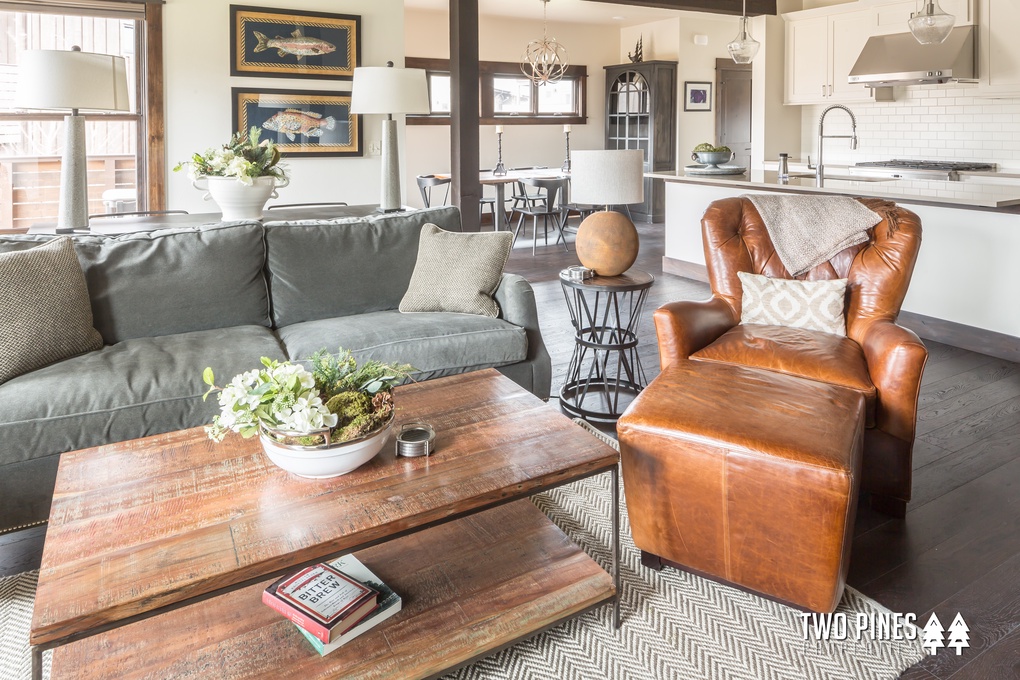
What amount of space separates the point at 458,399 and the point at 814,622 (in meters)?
1.12

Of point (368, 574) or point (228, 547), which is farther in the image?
point (368, 574)

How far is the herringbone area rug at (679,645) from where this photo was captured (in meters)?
1.76

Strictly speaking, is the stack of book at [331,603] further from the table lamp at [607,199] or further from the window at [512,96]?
the window at [512,96]

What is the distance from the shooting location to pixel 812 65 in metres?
7.70

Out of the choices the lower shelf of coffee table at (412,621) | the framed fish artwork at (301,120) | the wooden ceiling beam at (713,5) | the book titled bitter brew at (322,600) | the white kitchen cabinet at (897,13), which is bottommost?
the lower shelf of coffee table at (412,621)

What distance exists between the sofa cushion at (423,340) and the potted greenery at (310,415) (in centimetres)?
98

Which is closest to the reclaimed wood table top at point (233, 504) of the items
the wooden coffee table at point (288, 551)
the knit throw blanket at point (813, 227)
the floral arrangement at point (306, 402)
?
the wooden coffee table at point (288, 551)

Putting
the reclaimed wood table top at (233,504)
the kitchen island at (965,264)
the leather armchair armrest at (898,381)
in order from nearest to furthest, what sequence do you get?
1. the reclaimed wood table top at (233,504)
2. the leather armchair armrest at (898,381)
3. the kitchen island at (965,264)

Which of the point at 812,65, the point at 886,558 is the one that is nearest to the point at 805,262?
the point at 886,558

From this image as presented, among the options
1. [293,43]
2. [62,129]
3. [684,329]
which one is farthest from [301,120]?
[684,329]

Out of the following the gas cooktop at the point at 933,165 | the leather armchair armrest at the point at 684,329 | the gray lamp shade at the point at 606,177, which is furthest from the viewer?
the gas cooktop at the point at 933,165

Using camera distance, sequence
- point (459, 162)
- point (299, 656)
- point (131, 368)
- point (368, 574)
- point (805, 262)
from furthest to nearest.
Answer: point (459, 162) → point (805, 262) → point (131, 368) → point (368, 574) → point (299, 656)

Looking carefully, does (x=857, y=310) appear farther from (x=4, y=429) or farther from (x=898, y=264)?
(x=4, y=429)

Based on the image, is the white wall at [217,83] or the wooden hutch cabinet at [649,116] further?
the wooden hutch cabinet at [649,116]
